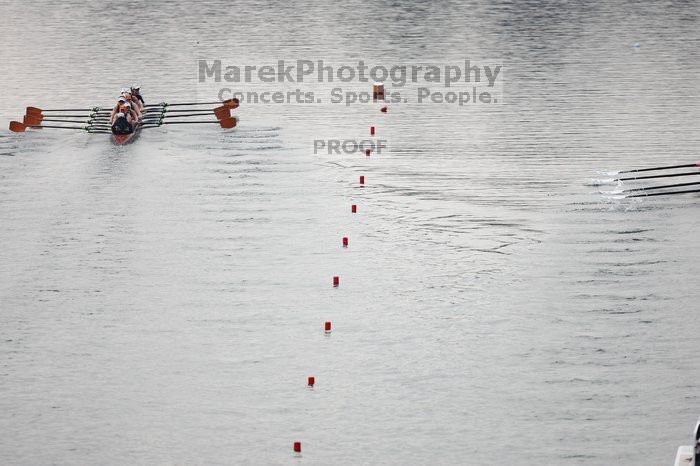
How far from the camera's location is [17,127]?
41.6 meters

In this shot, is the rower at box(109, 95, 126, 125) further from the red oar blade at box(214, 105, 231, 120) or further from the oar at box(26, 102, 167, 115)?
the red oar blade at box(214, 105, 231, 120)

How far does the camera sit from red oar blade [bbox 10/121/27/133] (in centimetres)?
4146

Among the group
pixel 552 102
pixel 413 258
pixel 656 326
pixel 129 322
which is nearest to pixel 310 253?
pixel 413 258

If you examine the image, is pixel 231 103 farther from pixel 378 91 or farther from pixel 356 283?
pixel 356 283

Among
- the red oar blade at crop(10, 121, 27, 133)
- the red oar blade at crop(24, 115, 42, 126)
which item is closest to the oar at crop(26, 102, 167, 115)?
the red oar blade at crop(24, 115, 42, 126)

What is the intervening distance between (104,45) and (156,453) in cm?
4576

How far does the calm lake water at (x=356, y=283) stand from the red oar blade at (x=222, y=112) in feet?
2.34

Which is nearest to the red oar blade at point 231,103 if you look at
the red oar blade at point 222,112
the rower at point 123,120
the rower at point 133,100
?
the red oar blade at point 222,112

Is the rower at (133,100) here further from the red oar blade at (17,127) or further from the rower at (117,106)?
the red oar blade at (17,127)

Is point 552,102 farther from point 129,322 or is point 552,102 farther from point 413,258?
point 129,322

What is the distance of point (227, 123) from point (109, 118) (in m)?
4.24

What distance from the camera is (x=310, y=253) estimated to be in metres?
30.1

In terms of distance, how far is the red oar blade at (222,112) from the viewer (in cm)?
4269

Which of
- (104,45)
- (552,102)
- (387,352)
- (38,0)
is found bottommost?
(387,352)
